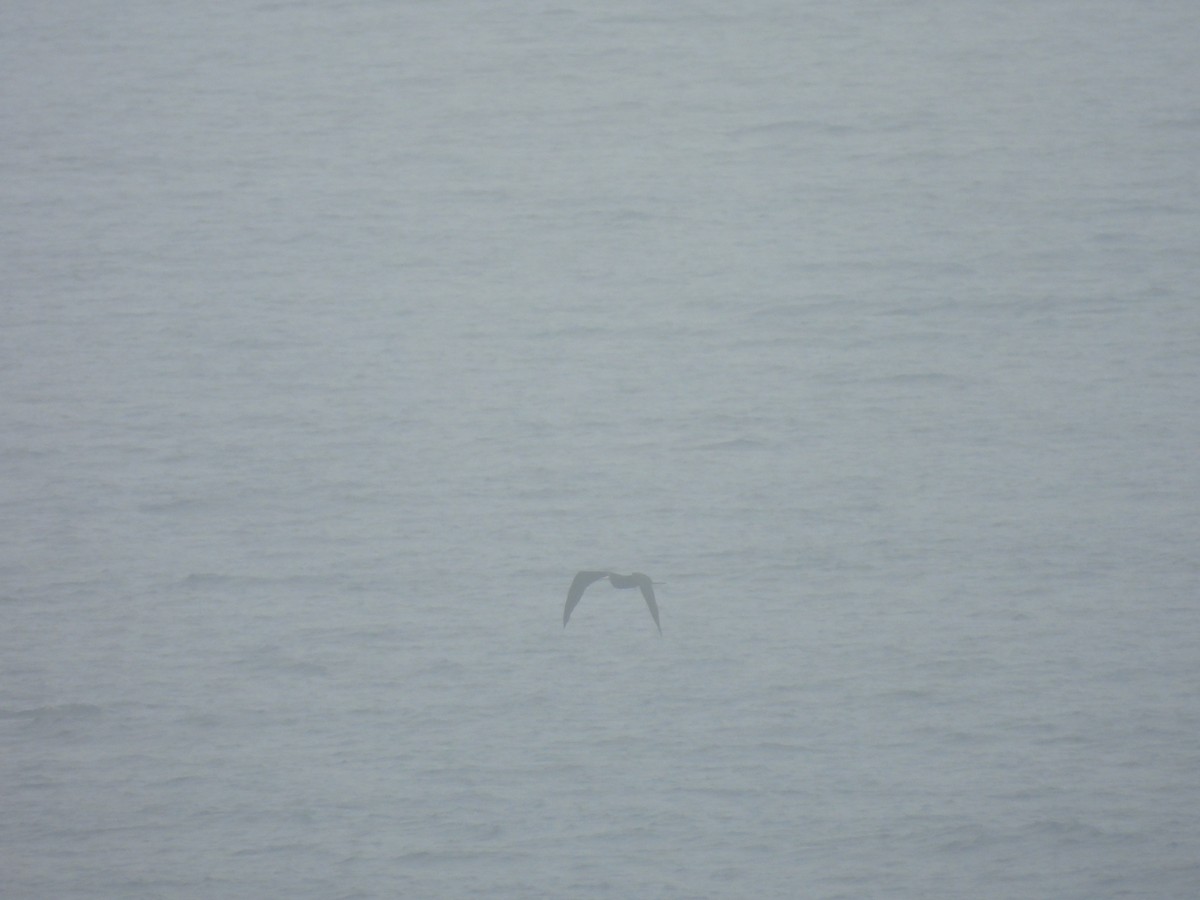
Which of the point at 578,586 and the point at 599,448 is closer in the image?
the point at 578,586

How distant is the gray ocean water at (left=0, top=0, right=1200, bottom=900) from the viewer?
4.22 metres

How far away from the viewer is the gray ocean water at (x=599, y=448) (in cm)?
422

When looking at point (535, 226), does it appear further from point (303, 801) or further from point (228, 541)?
point (303, 801)

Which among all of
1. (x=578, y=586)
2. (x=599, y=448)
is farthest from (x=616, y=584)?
(x=599, y=448)

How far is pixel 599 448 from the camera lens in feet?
17.2

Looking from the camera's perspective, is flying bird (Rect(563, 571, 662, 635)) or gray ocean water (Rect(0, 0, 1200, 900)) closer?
flying bird (Rect(563, 571, 662, 635))

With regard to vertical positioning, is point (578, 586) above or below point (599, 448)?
above

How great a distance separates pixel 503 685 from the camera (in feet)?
14.8

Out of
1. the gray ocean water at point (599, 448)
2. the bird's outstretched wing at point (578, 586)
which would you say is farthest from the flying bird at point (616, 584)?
the gray ocean water at point (599, 448)

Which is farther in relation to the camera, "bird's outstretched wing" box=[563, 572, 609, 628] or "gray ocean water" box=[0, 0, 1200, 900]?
"gray ocean water" box=[0, 0, 1200, 900]

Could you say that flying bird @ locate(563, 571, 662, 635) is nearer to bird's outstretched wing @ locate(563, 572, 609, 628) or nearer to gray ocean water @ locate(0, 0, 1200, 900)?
bird's outstretched wing @ locate(563, 572, 609, 628)

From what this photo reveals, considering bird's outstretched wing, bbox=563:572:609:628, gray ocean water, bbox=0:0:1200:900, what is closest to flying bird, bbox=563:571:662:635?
A: bird's outstretched wing, bbox=563:572:609:628

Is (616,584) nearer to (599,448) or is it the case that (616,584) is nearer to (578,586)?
(578,586)

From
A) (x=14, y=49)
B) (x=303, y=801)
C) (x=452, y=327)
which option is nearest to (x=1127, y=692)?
(x=303, y=801)
